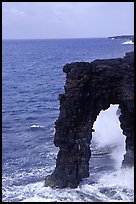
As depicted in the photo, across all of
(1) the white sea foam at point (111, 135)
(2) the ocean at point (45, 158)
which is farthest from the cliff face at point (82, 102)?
(1) the white sea foam at point (111, 135)

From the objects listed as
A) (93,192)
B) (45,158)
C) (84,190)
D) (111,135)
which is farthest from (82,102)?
(111,135)

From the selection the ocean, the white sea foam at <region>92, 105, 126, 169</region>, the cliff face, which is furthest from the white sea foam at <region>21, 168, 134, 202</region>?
the white sea foam at <region>92, 105, 126, 169</region>

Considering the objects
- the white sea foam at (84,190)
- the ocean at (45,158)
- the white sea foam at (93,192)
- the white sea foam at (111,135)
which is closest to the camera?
the white sea foam at (93,192)

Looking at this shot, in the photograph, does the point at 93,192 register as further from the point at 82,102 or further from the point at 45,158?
the point at 45,158

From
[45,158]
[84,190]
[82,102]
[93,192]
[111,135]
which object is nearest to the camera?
[93,192]

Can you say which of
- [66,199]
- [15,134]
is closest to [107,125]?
[15,134]

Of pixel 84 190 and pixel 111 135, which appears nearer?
pixel 84 190

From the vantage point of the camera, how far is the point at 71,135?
112ft

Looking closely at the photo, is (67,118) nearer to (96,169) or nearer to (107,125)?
(96,169)

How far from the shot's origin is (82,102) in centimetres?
3447

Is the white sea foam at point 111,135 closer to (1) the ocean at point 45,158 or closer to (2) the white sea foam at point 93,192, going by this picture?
(1) the ocean at point 45,158

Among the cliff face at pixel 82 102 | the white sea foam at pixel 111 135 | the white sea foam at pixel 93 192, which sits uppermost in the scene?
the cliff face at pixel 82 102

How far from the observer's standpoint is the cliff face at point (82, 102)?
33.8 meters

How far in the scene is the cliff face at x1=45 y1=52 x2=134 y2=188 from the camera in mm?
33812
